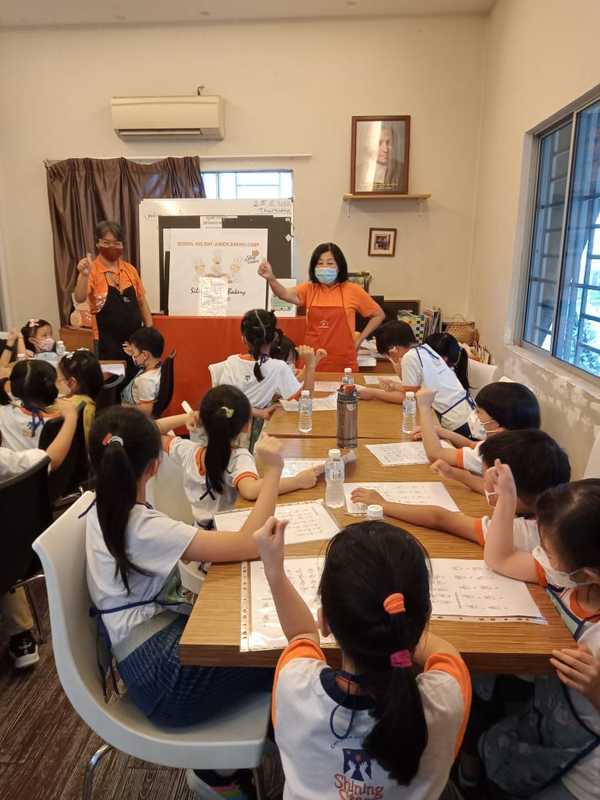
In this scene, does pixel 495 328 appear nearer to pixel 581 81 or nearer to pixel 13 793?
pixel 581 81

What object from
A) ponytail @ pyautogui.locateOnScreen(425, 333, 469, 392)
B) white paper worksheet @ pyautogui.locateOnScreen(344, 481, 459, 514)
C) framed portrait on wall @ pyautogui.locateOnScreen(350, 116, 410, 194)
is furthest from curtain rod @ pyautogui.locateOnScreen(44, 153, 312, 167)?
white paper worksheet @ pyautogui.locateOnScreen(344, 481, 459, 514)

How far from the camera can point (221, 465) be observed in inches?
65.2

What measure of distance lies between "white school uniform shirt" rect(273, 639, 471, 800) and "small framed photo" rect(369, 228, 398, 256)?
490 centimetres

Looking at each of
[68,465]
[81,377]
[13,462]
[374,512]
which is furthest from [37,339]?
[374,512]

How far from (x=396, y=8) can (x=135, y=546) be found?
5.20m

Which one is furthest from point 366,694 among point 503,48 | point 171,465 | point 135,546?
point 503,48

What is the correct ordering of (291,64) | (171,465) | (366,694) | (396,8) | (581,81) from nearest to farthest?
(366,694) < (171,465) < (581,81) < (396,8) < (291,64)

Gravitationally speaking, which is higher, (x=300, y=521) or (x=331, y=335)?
(x=331, y=335)

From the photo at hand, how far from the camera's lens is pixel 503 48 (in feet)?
14.1

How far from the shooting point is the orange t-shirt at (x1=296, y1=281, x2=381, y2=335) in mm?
3455

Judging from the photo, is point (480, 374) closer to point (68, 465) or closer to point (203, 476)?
point (203, 476)

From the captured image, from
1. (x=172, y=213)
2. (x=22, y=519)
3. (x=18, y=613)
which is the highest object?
(x=172, y=213)

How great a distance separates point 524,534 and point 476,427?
1.00 m

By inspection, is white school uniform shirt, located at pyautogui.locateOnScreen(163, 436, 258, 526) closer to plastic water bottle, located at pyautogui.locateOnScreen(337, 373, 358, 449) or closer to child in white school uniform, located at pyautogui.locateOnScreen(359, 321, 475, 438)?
plastic water bottle, located at pyautogui.locateOnScreen(337, 373, 358, 449)
